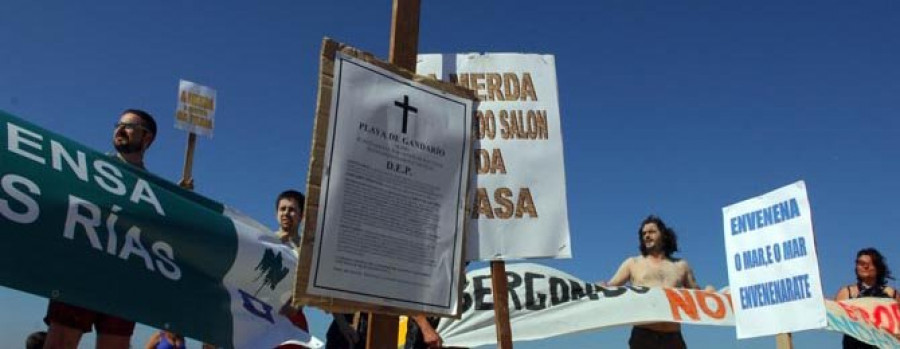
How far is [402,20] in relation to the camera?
3.19 m

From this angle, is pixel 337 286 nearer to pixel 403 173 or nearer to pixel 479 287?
pixel 403 173

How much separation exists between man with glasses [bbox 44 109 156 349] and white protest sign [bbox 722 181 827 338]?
173 inches

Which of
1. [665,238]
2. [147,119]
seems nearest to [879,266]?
[665,238]

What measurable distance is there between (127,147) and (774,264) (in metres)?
4.62

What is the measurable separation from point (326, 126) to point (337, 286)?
54 cm

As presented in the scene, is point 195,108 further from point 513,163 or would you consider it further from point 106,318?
point 513,163

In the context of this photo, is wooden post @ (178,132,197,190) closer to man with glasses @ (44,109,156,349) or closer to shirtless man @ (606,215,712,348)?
man with glasses @ (44,109,156,349)

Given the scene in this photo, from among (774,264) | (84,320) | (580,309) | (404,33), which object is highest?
(404,33)

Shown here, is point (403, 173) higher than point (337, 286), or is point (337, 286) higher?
point (403, 173)

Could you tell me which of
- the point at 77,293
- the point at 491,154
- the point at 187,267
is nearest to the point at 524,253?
the point at 491,154

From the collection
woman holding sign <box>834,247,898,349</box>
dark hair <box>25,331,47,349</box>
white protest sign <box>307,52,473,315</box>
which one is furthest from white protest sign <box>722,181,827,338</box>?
dark hair <box>25,331,47,349</box>

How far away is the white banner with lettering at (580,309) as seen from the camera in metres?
6.58

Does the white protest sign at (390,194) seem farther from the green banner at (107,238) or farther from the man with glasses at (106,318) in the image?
the man with glasses at (106,318)

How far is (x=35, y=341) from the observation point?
5914mm
